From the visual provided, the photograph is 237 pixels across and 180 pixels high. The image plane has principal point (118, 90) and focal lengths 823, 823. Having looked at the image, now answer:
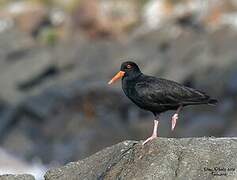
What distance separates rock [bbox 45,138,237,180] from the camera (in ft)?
27.6

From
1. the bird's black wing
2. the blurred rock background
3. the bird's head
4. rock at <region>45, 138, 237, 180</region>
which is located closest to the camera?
rock at <region>45, 138, 237, 180</region>

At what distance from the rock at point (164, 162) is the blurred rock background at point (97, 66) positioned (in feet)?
27.9

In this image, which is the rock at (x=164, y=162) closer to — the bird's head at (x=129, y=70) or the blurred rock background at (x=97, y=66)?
the bird's head at (x=129, y=70)

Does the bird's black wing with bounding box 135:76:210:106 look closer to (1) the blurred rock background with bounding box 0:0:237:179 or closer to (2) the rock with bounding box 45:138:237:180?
(2) the rock with bounding box 45:138:237:180

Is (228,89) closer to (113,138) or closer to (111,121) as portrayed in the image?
(111,121)

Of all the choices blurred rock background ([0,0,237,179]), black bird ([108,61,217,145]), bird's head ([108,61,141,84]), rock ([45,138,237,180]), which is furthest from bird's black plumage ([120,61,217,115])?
blurred rock background ([0,0,237,179])

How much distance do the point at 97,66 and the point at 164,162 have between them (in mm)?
28555

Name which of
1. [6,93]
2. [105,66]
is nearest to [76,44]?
[105,66]

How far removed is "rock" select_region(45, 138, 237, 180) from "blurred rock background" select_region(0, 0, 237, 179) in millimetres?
8507

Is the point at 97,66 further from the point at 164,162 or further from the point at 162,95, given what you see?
the point at 164,162

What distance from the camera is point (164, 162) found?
28.3ft

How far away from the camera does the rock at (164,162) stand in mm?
8406

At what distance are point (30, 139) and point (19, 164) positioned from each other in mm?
6549

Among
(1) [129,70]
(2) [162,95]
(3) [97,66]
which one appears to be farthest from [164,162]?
(3) [97,66]
